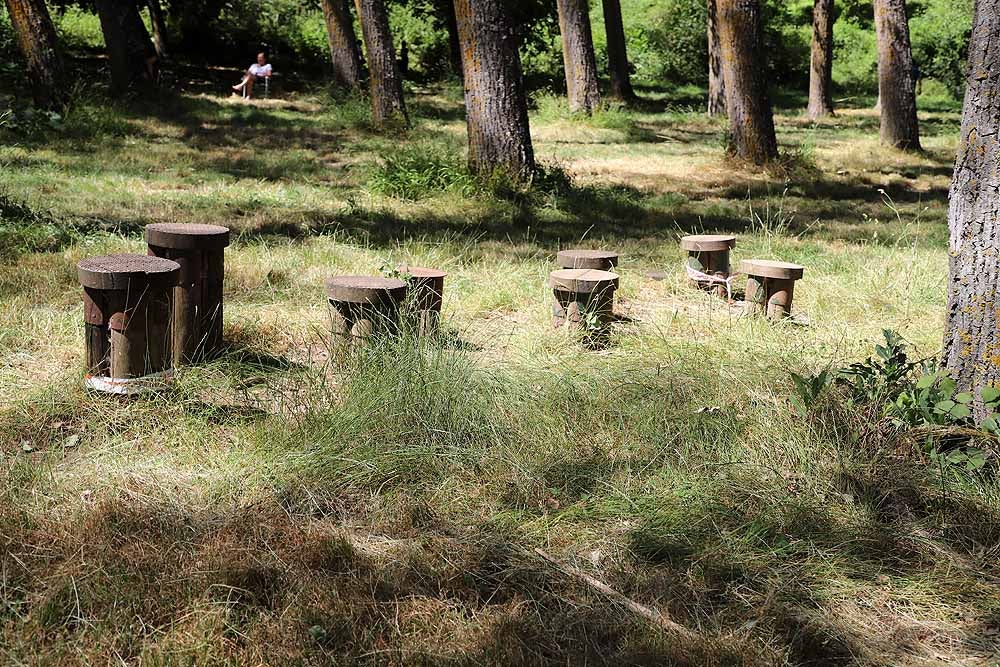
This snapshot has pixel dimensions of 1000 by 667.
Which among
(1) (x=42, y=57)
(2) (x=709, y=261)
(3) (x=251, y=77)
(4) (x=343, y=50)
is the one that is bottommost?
(2) (x=709, y=261)

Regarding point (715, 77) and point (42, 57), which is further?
point (715, 77)

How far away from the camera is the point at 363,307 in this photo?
4.60m

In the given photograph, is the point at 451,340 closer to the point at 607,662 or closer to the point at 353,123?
the point at 607,662

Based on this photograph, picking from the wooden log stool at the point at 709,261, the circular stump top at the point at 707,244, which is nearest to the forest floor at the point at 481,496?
the wooden log stool at the point at 709,261

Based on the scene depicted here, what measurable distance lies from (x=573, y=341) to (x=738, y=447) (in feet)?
5.30

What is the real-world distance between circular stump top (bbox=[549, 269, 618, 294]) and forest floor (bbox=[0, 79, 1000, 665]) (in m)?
0.26

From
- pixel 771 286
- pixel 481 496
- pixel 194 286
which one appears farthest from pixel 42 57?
pixel 481 496

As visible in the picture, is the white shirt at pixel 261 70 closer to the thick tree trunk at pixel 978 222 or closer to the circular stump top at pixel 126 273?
the circular stump top at pixel 126 273

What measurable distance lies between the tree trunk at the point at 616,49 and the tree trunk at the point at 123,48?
9356 mm

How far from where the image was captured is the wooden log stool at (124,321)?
3941 mm

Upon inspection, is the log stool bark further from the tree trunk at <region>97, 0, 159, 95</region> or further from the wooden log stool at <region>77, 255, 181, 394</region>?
the tree trunk at <region>97, 0, 159, 95</region>

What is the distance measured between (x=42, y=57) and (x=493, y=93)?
605 centimetres

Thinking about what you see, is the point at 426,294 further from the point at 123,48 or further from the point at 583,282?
the point at 123,48

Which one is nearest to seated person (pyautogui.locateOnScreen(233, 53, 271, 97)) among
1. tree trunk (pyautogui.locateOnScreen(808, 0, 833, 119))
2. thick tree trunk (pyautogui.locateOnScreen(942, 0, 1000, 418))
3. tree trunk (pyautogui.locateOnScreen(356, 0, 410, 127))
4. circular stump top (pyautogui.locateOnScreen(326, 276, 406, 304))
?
tree trunk (pyautogui.locateOnScreen(356, 0, 410, 127))
